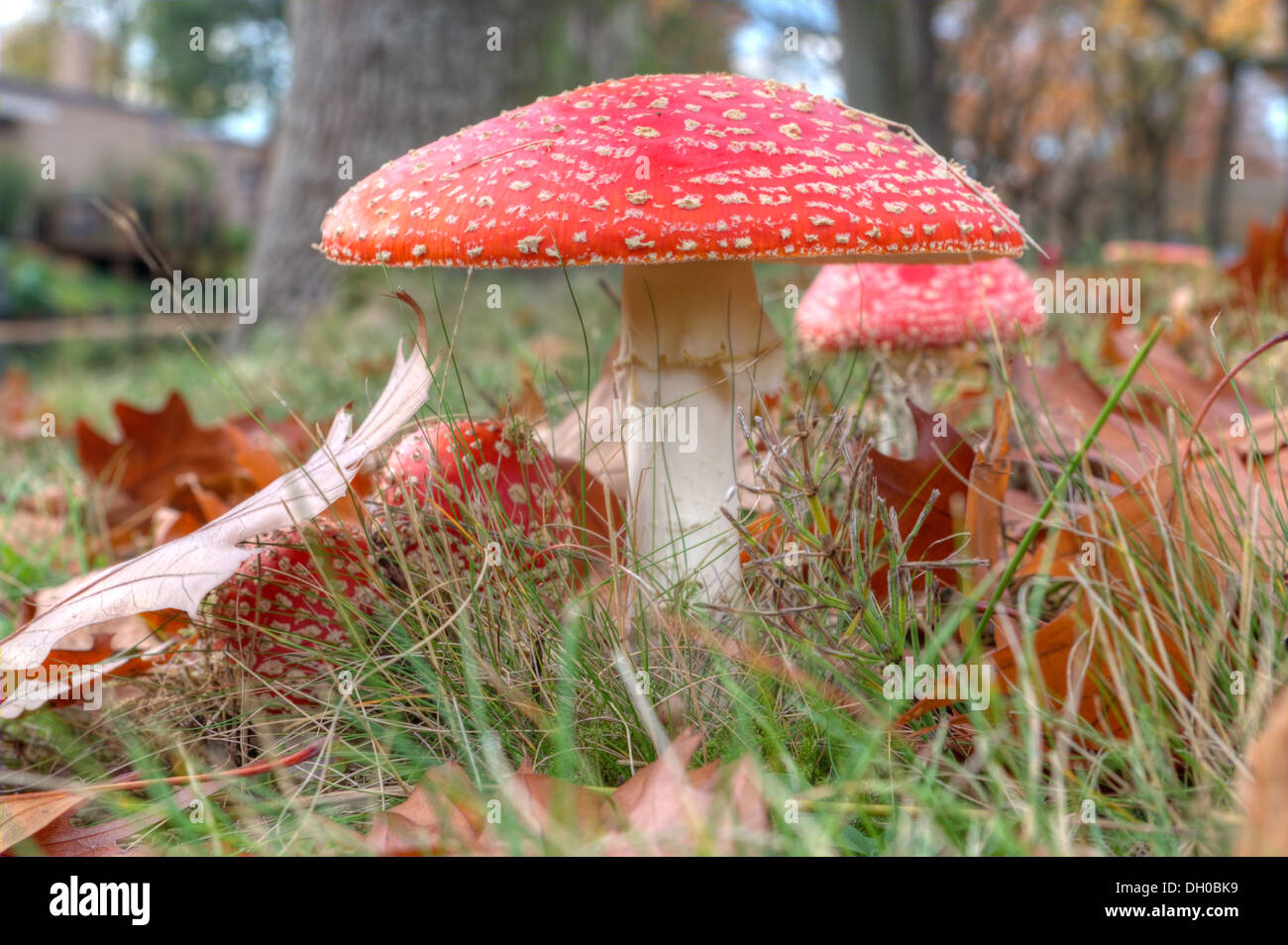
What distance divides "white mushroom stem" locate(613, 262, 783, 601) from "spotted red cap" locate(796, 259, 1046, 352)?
642 mm

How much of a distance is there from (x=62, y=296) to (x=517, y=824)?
77.8 ft

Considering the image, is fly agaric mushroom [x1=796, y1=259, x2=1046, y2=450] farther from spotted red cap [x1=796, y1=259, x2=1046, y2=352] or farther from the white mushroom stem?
the white mushroom stem

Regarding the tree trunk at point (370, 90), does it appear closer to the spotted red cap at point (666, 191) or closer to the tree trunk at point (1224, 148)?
the spotted red cap at point (666, 191)

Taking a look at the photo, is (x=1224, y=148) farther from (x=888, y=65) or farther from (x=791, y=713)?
(x=791, y=713)

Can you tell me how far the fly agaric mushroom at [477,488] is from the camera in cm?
143

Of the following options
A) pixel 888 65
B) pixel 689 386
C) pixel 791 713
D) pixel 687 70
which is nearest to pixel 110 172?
pixel 687 70

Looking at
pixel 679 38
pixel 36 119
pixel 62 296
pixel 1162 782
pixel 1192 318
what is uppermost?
pixel 36 119

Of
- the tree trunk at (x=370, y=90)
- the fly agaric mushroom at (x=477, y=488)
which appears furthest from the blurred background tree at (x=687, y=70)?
the fly agaric mushroom at (x=477, y=488)

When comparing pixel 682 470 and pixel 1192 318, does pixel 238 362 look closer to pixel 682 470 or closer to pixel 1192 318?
pixel 682 470

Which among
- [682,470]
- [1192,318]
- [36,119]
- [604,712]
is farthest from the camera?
[36,119]

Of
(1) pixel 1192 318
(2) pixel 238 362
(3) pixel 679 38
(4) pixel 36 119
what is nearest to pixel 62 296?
(4) pixel 36 119

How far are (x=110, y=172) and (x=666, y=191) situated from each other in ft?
92.3

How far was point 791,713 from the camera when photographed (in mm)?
1222
